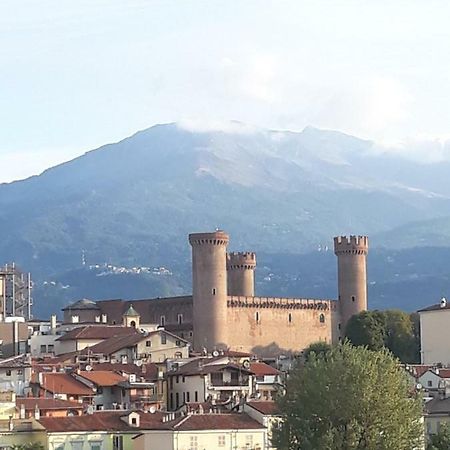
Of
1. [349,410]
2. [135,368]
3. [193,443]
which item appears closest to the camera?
[349,410]

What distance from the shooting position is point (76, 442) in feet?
182

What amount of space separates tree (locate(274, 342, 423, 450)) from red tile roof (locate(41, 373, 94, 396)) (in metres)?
15.5

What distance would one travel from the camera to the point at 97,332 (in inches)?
3883

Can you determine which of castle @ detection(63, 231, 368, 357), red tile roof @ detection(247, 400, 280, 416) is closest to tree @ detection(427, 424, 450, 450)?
red tile roof @ detection(247, 400, 280, 416)

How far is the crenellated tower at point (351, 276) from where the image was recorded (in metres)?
120

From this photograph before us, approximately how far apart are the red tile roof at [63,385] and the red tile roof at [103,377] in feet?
2.16

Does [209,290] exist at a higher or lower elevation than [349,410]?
higher

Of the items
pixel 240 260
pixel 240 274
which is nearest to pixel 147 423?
pixel 240 260

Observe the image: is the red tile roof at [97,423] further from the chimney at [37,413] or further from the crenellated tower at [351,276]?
the crenellated tower at [351,276]

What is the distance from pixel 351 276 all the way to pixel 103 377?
5223cm

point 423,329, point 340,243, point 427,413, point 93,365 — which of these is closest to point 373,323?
point 423,329

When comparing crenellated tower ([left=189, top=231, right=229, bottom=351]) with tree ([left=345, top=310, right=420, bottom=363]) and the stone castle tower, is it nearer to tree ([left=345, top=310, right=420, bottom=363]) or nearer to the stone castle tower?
the stone castle tower

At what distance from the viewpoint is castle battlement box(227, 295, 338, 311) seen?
114394 mm

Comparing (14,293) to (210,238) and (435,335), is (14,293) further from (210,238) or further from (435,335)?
(435,335)
